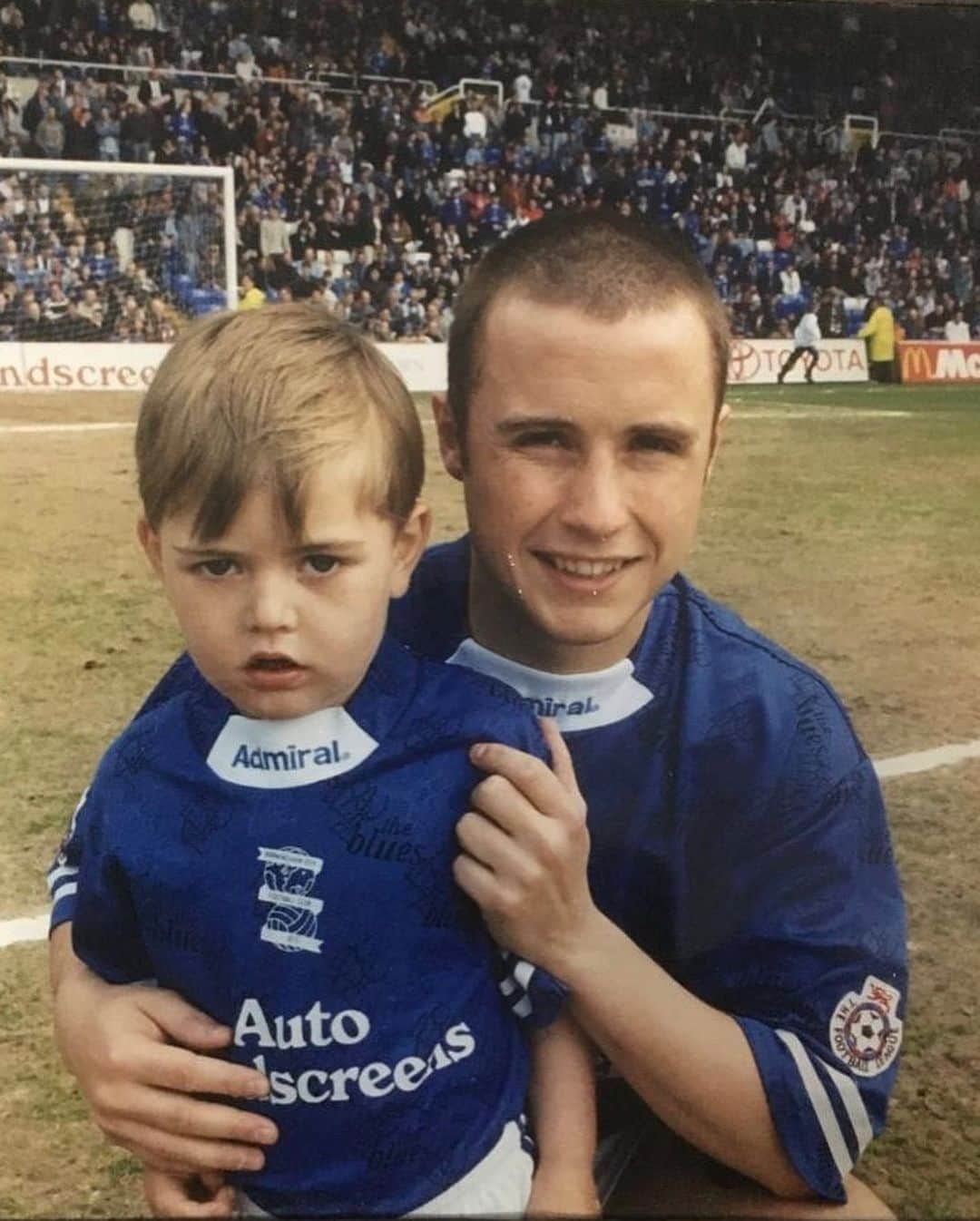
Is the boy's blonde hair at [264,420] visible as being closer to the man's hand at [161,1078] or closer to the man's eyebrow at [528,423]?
the man's eyebrow at [528,423]

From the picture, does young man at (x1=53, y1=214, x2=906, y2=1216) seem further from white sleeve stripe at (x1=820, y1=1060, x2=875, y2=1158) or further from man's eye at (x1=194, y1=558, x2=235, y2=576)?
man's eye at (x1=194, y1=558, x2=235, y2=576)

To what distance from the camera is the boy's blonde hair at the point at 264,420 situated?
0.66 m

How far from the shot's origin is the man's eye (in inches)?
27.0

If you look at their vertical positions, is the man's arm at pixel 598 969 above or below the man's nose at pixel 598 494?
below

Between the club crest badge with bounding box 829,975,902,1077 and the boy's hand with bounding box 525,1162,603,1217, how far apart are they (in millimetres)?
184

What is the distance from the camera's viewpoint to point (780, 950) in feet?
2.70

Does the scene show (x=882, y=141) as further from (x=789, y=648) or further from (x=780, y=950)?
(x=780, y=950)

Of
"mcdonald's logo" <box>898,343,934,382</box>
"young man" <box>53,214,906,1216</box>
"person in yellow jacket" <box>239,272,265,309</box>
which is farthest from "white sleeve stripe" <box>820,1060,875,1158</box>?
"person in yellow jacket" <box>239,272,265,309</box>

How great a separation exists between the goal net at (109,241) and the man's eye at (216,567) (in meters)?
0.29

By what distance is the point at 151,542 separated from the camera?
0.72m

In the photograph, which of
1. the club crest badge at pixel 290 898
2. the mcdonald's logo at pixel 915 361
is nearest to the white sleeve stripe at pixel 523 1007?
the club crest badge at pixel 290 898

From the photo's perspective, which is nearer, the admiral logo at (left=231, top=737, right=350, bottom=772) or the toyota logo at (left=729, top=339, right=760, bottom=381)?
the admiral logo at (left=231, top=737, right=350, bottom=772)

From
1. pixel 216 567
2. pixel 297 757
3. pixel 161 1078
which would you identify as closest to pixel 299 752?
pixel 297 757

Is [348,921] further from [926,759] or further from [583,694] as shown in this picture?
[926,759]
